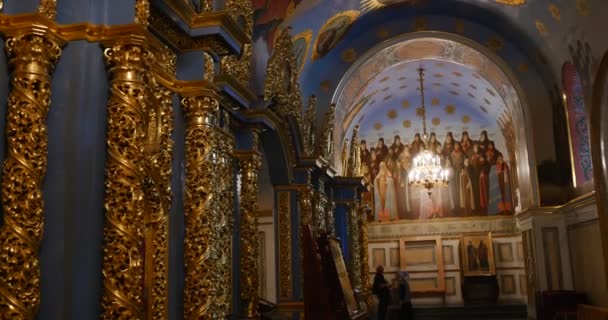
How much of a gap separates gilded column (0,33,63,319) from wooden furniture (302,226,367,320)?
5333 millimetres

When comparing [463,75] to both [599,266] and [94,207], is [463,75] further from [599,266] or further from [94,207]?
[94,207]

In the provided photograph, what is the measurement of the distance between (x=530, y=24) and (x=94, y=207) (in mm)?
11472

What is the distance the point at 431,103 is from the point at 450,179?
278cm

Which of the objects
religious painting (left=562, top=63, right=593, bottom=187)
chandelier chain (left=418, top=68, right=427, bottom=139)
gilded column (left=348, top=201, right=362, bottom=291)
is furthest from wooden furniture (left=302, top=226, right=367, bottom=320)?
chandelier chain (left=418, top=68, right=427, bottom=139)

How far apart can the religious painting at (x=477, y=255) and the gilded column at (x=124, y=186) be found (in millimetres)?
17971

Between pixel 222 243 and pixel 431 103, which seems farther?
pixel 431 103

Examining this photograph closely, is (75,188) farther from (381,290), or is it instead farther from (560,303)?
(381,290)

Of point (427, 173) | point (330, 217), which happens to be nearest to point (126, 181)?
point (330, 217)

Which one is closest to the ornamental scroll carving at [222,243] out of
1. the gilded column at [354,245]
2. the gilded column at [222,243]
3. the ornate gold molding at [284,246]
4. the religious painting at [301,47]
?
the gilded column at [222,243]

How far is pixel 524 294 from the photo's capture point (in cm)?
2008

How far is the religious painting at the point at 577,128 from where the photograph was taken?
12.9 meters

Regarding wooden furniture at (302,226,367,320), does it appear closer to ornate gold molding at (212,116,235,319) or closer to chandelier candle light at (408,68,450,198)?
ornate gold molding at (212,116,235,319)

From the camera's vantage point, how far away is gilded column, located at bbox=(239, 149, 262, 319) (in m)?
8.38

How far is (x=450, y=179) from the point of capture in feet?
70.2
